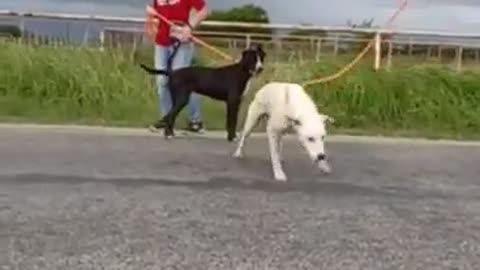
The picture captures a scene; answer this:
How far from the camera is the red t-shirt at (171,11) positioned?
467 inches

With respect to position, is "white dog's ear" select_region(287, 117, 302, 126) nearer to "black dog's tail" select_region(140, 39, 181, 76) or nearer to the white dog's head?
the white dog's head

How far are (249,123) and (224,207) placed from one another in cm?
254

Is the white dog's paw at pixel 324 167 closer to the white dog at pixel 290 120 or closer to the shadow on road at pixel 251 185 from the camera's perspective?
the white dog at pixel 290 120

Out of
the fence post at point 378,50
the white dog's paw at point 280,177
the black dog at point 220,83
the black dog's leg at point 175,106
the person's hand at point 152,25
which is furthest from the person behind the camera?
the fence post at point 378,50

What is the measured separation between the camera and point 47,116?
13.6 metres

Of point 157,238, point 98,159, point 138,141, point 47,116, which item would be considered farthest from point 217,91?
point 157,238

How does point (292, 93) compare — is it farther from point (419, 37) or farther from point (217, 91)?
point (419, 37)

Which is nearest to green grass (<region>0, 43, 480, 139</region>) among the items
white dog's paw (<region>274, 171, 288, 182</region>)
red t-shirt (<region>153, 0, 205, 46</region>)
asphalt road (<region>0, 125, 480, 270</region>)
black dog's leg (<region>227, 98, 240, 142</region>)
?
red t-shirt (<region>153, 0, 205, 46</region>)

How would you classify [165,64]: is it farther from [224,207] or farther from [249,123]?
[224,207]

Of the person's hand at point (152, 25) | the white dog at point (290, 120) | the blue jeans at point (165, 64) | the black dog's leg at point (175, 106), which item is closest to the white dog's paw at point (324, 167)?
the white dog at point (290, 120)

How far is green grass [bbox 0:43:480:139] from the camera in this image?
1382 cm

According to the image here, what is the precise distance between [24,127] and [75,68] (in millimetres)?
2632

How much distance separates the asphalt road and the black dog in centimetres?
34

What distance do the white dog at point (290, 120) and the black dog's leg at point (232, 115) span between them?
122 centimetres
